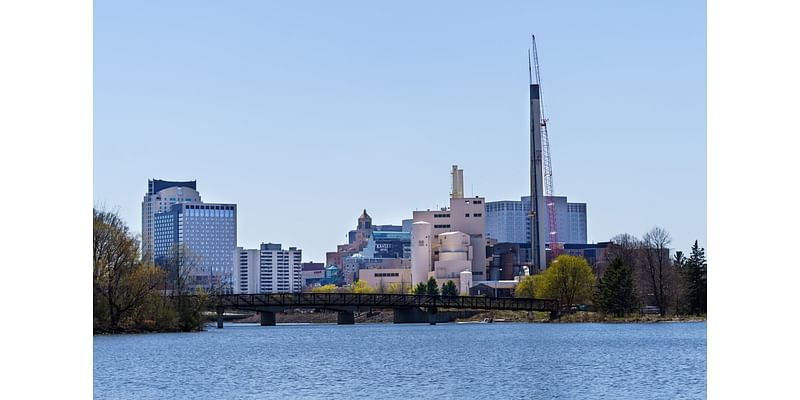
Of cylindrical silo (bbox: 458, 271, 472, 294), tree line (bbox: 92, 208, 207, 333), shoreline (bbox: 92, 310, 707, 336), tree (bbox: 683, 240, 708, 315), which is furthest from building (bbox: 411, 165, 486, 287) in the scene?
tree line (bbox: 92, 208, 207, 333)

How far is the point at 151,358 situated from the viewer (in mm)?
48938

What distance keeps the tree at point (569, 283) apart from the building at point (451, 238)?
219 feet

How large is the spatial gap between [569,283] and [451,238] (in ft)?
227

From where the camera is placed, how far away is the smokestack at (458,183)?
186 metres

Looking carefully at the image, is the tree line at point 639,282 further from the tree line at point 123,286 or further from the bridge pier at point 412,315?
the tree line at point 123,286

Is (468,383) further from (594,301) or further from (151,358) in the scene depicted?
(594,301)

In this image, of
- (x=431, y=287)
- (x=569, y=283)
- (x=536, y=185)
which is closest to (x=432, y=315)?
(x=569, y=283)

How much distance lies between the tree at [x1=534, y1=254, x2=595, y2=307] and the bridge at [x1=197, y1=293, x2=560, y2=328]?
974 mm

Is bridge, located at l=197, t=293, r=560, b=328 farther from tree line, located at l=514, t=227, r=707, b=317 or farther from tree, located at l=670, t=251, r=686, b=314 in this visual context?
tree, located at l=670, t=251, r=686, b=314

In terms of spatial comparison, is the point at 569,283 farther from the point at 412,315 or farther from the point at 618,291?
the point at 412,315

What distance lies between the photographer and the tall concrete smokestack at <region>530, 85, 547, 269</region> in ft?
516

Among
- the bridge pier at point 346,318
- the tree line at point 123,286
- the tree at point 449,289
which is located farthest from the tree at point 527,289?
the tree line at point 123,286
